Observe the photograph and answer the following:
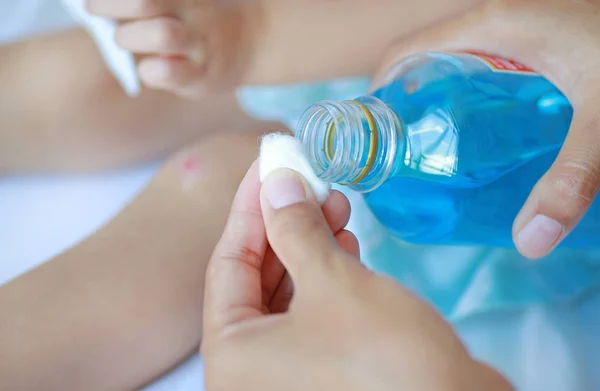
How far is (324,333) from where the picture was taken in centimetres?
24

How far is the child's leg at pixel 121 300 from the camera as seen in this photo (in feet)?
1.39

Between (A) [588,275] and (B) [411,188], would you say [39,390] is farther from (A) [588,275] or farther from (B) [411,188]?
(A) [588,275]

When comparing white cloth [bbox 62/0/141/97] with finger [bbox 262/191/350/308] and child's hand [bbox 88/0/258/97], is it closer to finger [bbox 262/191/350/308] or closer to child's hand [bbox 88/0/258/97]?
child's hand [bbox 88/0/258/97]

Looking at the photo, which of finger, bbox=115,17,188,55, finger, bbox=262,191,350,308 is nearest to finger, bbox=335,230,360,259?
finger, bbox=262,191,350,308

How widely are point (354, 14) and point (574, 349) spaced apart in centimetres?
35

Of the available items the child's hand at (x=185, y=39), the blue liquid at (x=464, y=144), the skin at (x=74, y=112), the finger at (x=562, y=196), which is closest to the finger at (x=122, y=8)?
the child's hand at (x=185, y=39)

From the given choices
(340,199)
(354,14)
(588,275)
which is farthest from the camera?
(354,14)

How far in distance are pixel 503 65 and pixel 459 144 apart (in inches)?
2.5

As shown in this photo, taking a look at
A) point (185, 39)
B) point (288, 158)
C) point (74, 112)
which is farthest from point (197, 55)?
point (288, 158)

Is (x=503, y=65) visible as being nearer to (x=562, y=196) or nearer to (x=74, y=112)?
(x=562, y=196)

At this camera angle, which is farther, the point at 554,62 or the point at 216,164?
the point at 216,164

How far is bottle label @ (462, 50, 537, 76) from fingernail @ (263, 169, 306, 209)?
157 millimetres

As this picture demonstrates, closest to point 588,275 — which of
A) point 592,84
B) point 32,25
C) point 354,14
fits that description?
point 592,84

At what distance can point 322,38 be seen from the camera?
0.58 metres
